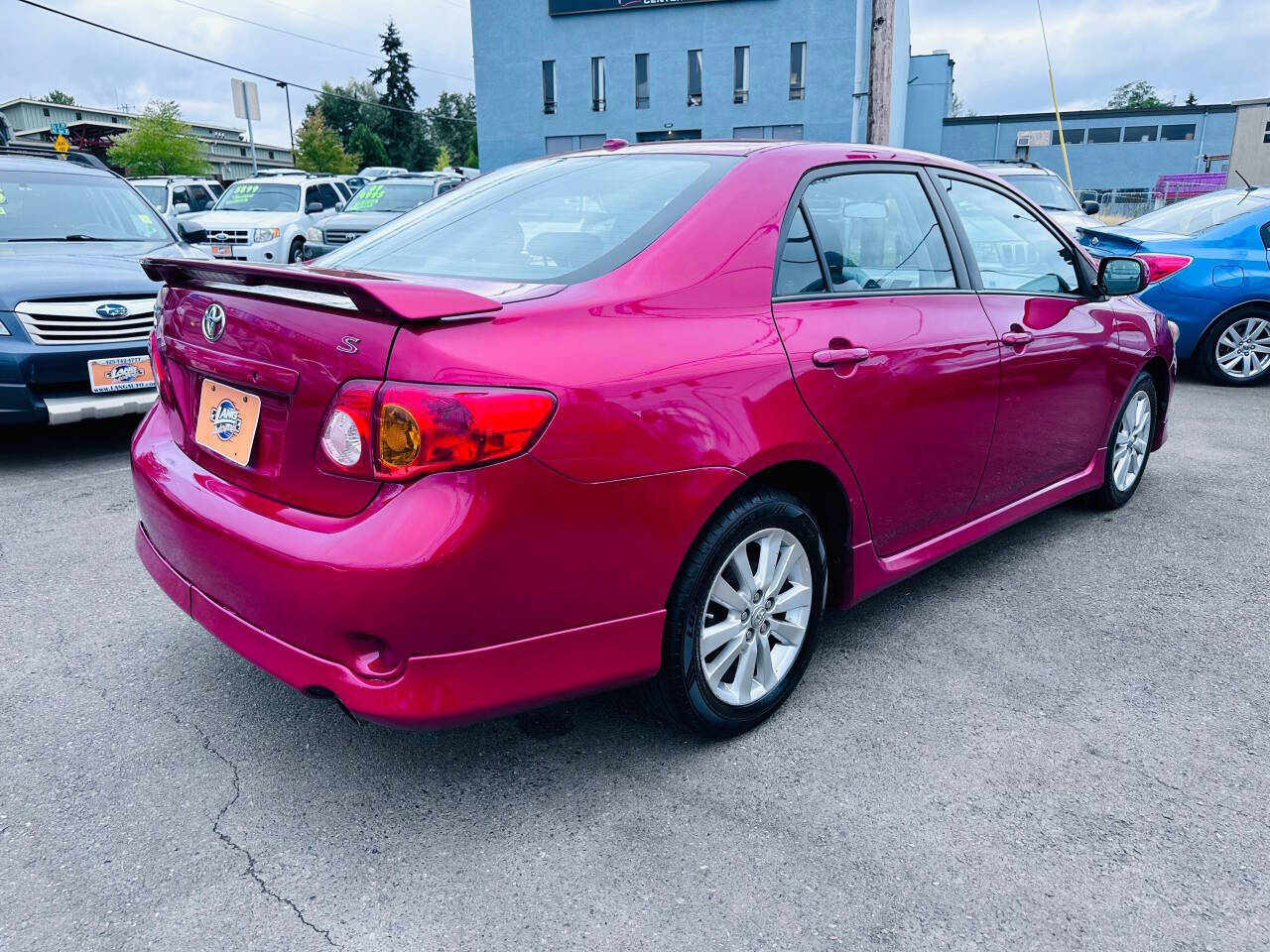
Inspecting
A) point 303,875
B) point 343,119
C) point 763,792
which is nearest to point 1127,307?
point 763,792

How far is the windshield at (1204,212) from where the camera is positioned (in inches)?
321

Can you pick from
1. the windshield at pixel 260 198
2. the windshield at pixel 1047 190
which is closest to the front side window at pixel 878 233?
the windshield at pixel 1047 190

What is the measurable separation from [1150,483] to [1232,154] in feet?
189

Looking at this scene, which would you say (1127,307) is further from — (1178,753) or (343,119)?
(343,119)

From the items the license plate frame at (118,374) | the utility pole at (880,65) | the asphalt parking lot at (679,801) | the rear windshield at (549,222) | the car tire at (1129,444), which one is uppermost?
the utility pole at (880,65)

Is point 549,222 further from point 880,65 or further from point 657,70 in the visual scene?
point 657,70

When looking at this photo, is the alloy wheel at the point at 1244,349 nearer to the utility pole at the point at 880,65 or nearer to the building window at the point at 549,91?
the utility pole at the point at 880,65

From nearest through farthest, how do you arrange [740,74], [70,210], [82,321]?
1. [82,321]
2. [70,210]
3. [740,74]

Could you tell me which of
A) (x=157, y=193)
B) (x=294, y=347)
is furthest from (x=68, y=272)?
(x=157, y=193)

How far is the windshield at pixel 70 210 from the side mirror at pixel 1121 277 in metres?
5.92

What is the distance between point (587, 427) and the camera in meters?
2.04

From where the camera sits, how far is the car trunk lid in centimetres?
197

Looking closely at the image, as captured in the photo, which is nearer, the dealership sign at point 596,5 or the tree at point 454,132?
the dealership sign at point 596,5

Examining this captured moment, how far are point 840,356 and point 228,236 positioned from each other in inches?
541
